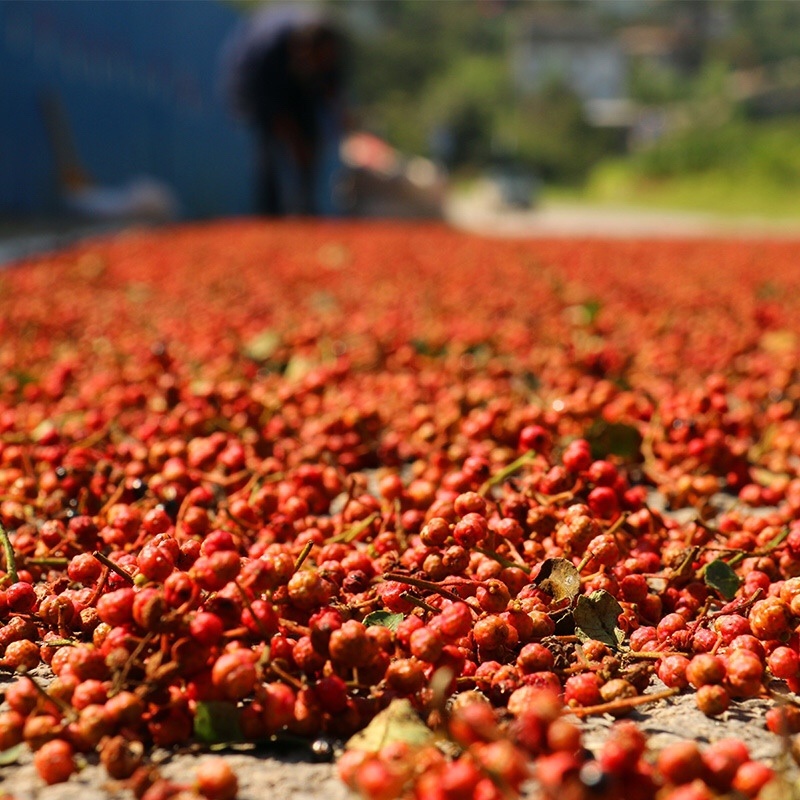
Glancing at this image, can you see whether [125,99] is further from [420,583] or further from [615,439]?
[420,583]

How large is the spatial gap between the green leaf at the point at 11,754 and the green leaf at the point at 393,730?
44 centimetres

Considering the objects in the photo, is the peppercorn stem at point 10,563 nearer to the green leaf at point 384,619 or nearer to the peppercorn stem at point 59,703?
the peppercorn stem at point 59,703

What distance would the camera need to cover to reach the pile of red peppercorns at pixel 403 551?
135 centimetres

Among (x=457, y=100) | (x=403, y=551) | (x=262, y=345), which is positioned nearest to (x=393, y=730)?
(x=403, y=551)

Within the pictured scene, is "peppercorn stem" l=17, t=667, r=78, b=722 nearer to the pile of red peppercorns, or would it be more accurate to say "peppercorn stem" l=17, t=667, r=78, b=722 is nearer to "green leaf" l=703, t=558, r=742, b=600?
the pile of red peppercorns

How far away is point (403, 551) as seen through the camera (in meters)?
1.94

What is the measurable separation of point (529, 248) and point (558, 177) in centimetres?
4254

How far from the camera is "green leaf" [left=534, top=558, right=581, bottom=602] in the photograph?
169cm

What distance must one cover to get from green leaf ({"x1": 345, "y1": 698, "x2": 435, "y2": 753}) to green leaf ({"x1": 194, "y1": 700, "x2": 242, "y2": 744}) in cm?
15

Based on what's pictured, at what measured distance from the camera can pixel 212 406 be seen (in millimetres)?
2879

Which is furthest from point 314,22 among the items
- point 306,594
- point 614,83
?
point 614,83

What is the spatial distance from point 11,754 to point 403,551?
79 cm

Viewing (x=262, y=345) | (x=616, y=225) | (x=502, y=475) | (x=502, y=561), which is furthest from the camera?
(x=616, y=225)

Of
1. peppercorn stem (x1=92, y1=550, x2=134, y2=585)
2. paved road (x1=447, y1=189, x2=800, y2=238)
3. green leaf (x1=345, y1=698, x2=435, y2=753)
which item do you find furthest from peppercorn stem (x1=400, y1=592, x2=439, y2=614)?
paved road (x1=447, y1=189, x2=800, y2=238)
